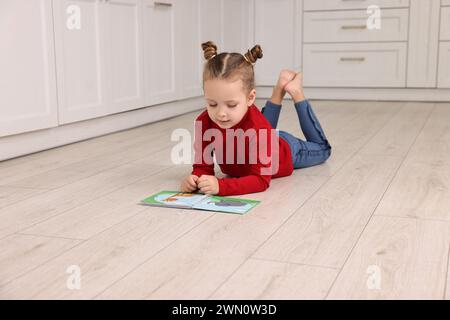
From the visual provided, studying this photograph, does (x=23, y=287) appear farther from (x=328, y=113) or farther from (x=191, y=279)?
(x=328, y=113)


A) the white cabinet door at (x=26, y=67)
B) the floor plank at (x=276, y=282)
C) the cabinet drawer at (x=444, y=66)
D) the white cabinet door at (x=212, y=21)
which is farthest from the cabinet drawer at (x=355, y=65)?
the floor plank at (x=276, y=282)

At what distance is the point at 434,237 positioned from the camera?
1279 mm

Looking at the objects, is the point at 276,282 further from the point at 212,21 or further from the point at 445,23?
the point at 445,23

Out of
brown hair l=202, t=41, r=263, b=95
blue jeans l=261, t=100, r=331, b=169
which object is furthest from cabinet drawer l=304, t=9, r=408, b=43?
brown hair l=202, t=41, r=263, b=95

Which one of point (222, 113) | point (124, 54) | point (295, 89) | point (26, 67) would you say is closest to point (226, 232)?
point (222, 113)

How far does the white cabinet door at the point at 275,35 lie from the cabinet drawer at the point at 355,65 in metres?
0.13

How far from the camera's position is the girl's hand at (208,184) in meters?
1.58

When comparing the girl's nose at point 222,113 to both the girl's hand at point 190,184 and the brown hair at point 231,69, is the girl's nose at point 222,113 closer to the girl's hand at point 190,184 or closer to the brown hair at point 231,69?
the brown hair at point 231,69

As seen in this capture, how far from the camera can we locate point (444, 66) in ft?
12.7

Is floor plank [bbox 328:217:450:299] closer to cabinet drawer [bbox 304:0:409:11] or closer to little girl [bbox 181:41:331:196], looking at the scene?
little girl [bbox 181:41:331:196]

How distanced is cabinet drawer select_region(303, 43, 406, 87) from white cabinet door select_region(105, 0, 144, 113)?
154 cm

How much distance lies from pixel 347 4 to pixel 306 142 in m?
2.25
